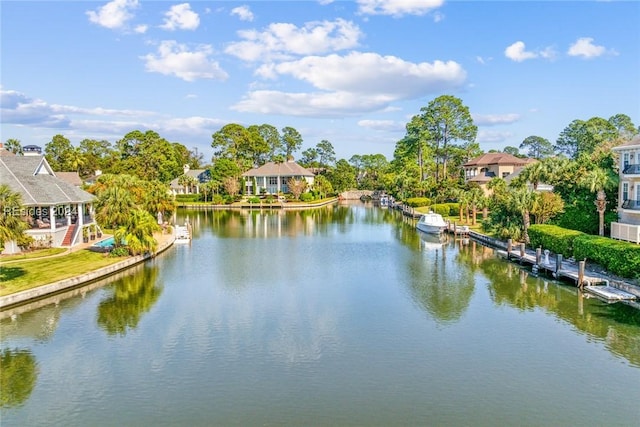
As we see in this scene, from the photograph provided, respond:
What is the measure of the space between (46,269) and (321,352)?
1932 centimetres

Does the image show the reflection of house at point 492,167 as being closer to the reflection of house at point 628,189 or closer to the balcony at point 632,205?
the reflection of house at point 628,189

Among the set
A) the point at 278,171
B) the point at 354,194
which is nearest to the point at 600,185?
the point at 278,171

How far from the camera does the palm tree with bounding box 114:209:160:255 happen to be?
36469 millimetres

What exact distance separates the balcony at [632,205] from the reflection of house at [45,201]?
129 ft

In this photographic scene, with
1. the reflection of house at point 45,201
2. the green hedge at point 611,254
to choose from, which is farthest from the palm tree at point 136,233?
the green hedge at point 611,254

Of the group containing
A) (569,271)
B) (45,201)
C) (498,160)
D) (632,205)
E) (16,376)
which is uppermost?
(498,160)

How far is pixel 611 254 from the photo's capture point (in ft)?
94.8

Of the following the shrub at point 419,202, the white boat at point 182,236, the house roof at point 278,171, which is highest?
the house roof at point 278,171

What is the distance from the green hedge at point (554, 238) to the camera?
113 ft

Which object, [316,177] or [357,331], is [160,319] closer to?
[357,331]

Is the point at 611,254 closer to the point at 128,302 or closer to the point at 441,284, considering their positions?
the point at 441,284

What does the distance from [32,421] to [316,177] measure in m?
109

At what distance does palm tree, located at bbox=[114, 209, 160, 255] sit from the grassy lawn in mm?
1473

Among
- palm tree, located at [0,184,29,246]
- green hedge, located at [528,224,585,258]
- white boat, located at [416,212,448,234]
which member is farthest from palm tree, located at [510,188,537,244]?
palm tree, located at [0,184,29,246]
